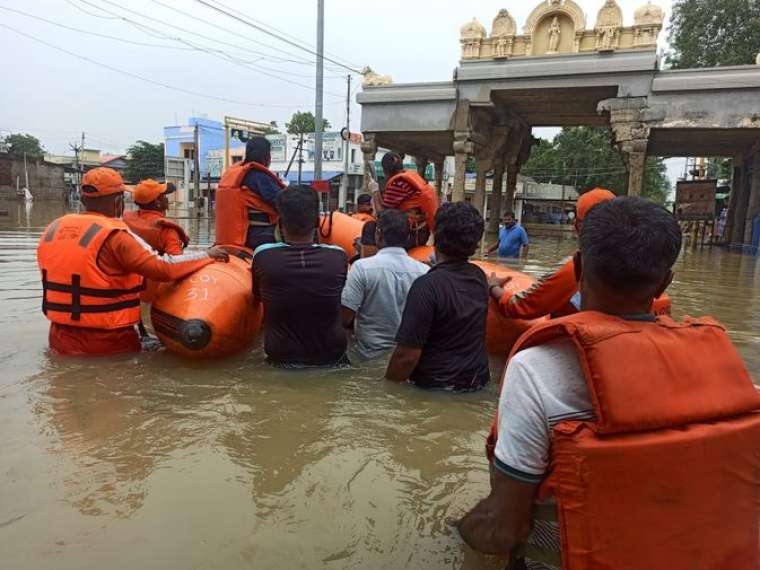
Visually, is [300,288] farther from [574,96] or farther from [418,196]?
[574,96]

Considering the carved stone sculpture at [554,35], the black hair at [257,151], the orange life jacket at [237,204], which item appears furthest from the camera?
the carved stone sculpture at [554,35]

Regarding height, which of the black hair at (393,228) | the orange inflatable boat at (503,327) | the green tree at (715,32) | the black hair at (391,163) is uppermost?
the green tree at (715,32)

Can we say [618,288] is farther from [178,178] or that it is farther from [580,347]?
[178,178]

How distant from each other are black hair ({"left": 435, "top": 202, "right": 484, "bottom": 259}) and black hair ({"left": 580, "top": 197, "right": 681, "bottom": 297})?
180cm

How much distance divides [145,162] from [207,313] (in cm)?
5258

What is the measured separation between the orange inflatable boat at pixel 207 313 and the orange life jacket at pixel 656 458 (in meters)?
2.99

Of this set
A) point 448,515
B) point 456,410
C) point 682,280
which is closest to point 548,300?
point 456,410

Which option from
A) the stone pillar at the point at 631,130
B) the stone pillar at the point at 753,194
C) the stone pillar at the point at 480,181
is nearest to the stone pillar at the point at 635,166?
the stone pillar at the point at 631,130

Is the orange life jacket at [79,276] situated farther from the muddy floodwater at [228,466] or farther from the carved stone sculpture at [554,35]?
the carved stone sculpture at [554,35]

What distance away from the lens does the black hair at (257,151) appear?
15.9 feet

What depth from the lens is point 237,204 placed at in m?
4.80

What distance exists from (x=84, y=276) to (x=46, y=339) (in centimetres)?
140

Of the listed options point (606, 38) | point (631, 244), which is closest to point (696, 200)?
point (606, 38)

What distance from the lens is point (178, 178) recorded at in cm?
4709
